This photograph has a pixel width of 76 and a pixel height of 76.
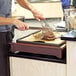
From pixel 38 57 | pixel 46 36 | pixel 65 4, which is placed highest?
pixel 65 4

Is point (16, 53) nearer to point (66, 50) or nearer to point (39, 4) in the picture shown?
point (66, 50)

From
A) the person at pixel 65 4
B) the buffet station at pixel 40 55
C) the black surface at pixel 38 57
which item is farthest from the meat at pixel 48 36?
the person at pixel 65 4

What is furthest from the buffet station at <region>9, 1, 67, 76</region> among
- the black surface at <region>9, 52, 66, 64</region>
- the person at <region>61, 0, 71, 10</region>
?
the person at <region>61, 0, 71, 10</region>

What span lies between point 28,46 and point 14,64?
0.17 metres

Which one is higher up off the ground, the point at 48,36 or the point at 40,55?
the point at 48,36

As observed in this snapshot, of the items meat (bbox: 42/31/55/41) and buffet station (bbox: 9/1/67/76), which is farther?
meat (bbox: 42/31/55/41)

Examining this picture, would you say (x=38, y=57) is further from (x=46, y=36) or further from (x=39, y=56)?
(x=46, y=36)

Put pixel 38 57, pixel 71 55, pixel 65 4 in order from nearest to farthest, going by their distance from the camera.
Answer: pixel 71 55 → pixel 38 57 → pixel 65 4

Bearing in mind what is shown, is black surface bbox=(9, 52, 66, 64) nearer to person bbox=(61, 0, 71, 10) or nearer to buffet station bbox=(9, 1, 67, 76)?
buffet station bbox=(9, 1, 67, 76)

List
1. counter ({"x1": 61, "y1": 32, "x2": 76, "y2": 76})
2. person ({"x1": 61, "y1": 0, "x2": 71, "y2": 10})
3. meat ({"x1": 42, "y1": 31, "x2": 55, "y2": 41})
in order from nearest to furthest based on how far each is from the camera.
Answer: counter ({"x1": 61, "y1": 32, "x2": 76, "y2": 76}) → meat ({"x1": 42, "y1": 31, "x2": 55, "y2": 41}) → person ({"x1": 61, "y1": 0, "x2": 71, "y2": 10})

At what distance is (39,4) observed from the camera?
523cm

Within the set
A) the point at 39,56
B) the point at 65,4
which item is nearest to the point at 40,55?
the point at 39,56

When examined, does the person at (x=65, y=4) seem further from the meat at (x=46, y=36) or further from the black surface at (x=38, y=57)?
the black surface at (x=38, y=57)

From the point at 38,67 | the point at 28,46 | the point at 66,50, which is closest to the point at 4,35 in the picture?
the point at 28,46
